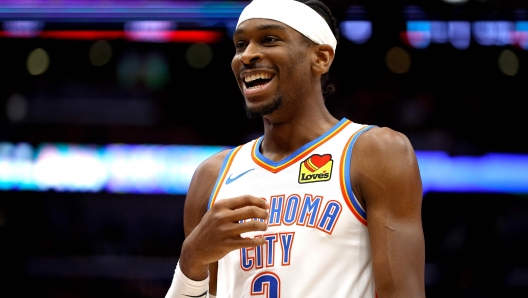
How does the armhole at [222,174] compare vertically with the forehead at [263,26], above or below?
below

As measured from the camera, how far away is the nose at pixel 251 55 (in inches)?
93.1

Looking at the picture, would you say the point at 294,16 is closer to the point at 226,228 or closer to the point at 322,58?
the point at 322,58

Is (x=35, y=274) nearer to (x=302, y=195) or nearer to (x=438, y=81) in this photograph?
(x=438, y=81)

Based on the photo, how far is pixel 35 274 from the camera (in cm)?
768

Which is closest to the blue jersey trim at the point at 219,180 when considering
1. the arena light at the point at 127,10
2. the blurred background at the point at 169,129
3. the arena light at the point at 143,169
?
the arena light at the point at 127,10

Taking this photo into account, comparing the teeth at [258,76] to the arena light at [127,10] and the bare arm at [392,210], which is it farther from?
the arena light at [127,10]

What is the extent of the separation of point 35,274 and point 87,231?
2.42ft

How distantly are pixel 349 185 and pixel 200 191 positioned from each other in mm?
654

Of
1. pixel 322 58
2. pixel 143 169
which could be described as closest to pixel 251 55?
pixel 322 58

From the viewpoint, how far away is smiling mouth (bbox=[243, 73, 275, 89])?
239 cm

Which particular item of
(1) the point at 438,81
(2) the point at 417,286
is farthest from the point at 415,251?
(1) the point at 438,81

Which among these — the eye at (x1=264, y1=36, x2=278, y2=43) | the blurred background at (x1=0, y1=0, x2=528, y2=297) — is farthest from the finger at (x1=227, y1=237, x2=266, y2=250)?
the blurred background at (x1=0, y1=0, x2=528, y2=297)

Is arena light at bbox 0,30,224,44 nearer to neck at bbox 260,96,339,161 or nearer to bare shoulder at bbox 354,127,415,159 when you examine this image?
neck at bbox 260,96,339,161

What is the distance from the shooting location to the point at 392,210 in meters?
2.08
